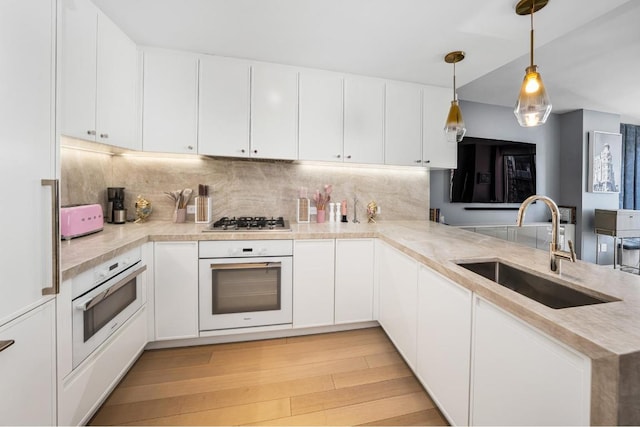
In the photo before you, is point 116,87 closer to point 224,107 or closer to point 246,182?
point 224,107

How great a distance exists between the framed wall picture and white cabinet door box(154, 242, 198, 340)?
562cm

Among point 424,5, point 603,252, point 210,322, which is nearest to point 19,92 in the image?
point 210,322

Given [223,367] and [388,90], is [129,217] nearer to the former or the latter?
[223,367]

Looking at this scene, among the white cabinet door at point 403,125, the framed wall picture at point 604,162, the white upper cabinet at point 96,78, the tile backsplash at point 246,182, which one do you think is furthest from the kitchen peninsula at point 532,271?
the framed wall picture at point 604,162

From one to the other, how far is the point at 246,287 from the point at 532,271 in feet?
5.89

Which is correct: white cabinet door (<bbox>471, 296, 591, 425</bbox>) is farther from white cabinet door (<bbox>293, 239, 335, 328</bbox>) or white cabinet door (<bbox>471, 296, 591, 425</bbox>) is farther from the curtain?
the curtain

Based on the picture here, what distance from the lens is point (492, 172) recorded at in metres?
3.44

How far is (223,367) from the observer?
1758 millimetres

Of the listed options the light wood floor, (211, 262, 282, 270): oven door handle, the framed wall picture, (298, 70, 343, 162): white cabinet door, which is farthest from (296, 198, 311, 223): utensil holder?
the framed wall picture

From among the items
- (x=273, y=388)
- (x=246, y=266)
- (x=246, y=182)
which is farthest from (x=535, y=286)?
(x=246, y=182)

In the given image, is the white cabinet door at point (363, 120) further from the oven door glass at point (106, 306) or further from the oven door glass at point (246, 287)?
the oven door glass at point (106, 306)

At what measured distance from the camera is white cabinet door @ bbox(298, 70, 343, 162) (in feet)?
7.71

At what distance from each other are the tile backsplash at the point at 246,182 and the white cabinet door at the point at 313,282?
0.70m

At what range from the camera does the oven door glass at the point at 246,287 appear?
1922mm
